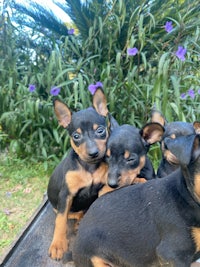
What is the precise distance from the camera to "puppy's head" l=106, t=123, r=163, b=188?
2.29 meters

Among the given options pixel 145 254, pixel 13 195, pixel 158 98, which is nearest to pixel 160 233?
pixel 145 254

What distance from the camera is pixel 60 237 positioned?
8.04 feet

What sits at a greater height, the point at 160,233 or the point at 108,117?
the point at 108,117

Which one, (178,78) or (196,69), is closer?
(178,78)

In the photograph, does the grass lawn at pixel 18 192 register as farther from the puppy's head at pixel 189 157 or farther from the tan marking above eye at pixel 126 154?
the puppy's head at pixel 189 157

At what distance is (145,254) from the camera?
1.94m

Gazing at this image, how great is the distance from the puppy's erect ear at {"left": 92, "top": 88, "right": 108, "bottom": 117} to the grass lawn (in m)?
1.86

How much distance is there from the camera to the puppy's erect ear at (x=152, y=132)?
7.79ft

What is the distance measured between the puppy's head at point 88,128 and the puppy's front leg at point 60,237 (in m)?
0.35

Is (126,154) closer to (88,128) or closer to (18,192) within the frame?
(88,128)

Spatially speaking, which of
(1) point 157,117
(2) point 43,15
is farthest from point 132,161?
(2) point 43,15

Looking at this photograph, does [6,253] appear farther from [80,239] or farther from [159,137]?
[159,137]

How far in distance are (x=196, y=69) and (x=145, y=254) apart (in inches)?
126

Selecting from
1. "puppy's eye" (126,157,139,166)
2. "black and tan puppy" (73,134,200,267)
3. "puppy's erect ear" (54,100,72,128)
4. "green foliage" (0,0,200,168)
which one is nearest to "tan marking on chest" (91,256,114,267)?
"black and tan puppy" (73,134,200,267)
